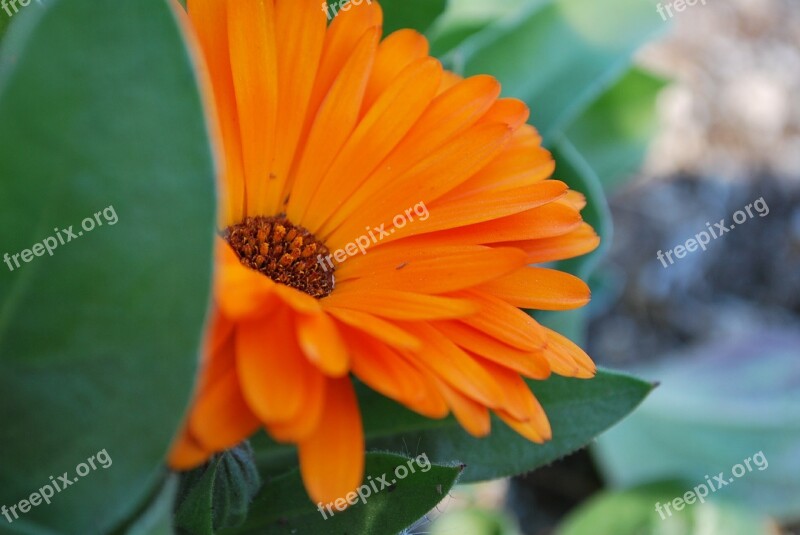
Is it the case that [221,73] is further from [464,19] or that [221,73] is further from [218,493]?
[464,19]

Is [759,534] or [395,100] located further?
[759,534]

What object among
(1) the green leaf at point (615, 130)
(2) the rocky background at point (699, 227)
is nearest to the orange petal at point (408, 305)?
(1) the green leaf at point (615, 130)

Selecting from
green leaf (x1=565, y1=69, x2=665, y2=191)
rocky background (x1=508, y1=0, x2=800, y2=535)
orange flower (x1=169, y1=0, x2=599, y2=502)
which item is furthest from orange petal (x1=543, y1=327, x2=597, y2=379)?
rocky background (x1=508, y1=0, x2=800, y2=535)

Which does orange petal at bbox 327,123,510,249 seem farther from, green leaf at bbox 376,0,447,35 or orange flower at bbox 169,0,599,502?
green leaf at bbox 376,0,447,35

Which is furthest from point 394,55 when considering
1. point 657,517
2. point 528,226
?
point 657,517

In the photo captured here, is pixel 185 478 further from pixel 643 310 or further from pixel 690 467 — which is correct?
pixel 643 310

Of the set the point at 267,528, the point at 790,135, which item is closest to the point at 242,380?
the point at 267,528
